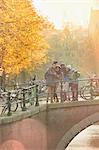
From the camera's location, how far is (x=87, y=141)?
31.0 meters

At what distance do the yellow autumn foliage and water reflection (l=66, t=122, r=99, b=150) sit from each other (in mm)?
6107

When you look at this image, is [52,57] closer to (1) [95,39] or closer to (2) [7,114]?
(1) [95,39]

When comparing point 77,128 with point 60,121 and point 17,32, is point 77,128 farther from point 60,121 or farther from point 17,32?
point 17,32

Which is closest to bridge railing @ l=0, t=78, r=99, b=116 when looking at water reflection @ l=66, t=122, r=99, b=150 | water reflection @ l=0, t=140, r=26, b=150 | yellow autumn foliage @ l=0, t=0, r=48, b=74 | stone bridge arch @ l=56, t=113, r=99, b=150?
stone bridge arch @ l=56, t=113, r=99, b=150

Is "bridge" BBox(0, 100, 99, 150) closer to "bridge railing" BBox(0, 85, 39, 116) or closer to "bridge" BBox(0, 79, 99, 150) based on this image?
"bridge" BBox(0, 79, 99, 150)

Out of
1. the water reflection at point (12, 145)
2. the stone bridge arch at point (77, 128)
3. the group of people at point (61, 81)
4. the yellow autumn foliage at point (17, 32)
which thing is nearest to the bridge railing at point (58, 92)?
the group of people at point (61, 81)

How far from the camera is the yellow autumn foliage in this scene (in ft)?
64.3

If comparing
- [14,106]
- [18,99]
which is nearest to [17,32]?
[14,106]

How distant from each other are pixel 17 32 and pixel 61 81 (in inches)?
191

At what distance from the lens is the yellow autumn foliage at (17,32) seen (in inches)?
772

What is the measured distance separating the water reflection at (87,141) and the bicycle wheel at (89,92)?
1011cm

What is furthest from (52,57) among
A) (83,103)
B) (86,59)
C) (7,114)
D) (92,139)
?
(7,114)

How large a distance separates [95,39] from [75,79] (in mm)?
27843

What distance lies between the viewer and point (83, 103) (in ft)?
55.9
